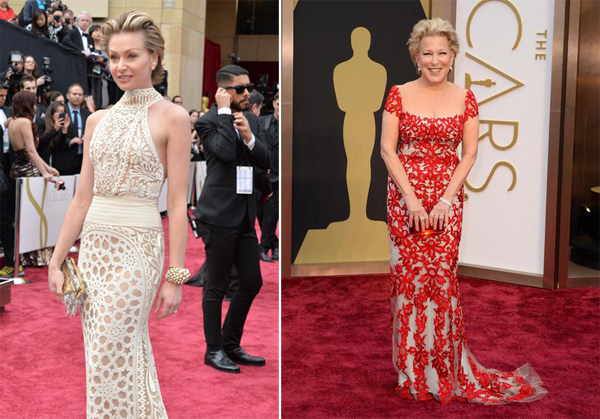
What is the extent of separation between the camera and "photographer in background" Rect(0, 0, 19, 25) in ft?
23.4

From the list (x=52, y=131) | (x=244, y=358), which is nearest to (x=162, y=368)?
(x=244, y=358)

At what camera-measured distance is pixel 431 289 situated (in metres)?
3.38

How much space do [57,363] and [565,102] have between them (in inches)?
162

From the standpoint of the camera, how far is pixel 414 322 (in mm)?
3400

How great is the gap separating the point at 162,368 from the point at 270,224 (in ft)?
11.0

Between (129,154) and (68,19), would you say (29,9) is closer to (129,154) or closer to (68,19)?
(68,19)

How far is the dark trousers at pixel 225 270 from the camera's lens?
144 inches

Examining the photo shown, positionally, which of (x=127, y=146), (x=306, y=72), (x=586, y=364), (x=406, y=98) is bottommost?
(x=586, y=364)

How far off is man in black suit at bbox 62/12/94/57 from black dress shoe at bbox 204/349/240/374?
195 inches

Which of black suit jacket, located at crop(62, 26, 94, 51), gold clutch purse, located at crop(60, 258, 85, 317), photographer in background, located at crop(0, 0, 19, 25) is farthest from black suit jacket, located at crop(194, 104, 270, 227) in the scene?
black suit jacket, located at crop(62, 26, 94, 51)

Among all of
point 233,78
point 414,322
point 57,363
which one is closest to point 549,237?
point 414,322

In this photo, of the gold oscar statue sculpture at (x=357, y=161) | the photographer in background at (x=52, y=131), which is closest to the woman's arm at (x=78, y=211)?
the gold oscar statue sculpture at (x=357, y=161)

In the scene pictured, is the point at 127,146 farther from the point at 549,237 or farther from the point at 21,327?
the point at 549,237

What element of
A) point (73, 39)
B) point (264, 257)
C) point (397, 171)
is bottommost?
point (264, 257)
